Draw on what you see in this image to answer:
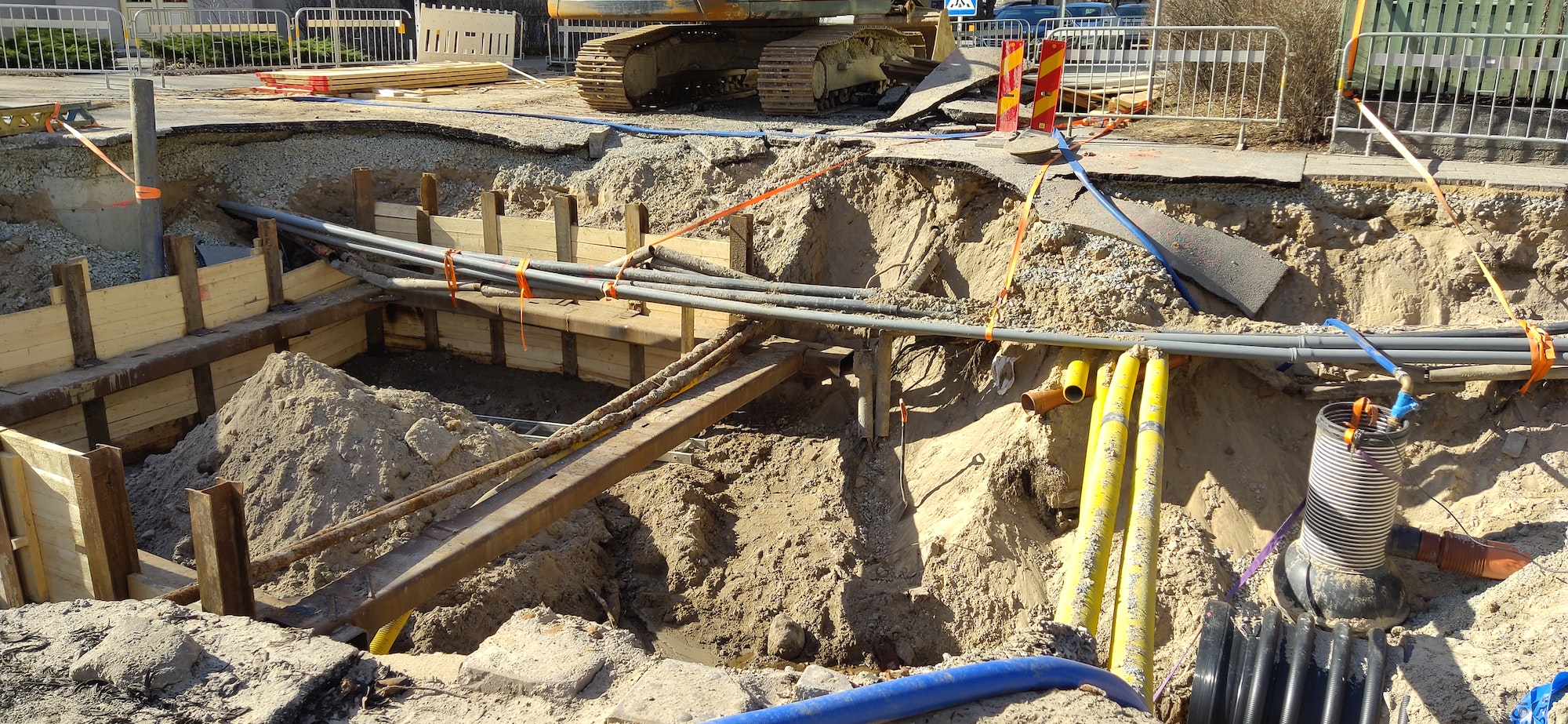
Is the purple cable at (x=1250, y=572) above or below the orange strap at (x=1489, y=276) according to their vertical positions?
below

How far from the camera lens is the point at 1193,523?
18.9ft

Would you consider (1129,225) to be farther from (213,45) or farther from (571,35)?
(571,35)

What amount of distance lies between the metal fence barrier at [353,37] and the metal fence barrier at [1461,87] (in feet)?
45.7

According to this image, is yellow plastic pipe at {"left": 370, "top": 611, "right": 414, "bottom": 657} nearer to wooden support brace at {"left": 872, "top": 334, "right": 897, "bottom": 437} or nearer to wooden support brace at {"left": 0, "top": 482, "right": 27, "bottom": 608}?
wooden support brace at {"left": 0, "top": 482, "right": 27, "bottom": 608}

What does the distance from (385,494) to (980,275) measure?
4.13m

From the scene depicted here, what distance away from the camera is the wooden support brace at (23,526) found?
4.97 m

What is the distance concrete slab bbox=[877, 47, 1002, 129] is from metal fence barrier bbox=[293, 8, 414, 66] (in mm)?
10009

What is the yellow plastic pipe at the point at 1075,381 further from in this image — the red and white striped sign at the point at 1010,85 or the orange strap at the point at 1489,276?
the red and white striped sign at the point at 1010,85

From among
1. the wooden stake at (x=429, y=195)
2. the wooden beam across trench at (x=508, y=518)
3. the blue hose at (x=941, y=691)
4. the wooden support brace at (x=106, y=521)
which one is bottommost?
the wooden beam across trench at (x=508, y=518)

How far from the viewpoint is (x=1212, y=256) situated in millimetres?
6656

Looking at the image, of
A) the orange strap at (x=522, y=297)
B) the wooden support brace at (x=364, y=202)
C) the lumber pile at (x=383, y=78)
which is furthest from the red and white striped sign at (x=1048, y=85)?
the lumber pile at (x=383, y=78)

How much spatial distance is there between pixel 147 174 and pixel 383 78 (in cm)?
539

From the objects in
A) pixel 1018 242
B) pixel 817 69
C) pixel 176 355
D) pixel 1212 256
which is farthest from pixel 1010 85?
pixel 176 355

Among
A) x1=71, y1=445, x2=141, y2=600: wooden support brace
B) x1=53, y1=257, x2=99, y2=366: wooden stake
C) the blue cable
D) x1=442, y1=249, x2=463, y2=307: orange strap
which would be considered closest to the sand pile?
x1=71, y1=445, x2=141, y2=600: wooden support brace
